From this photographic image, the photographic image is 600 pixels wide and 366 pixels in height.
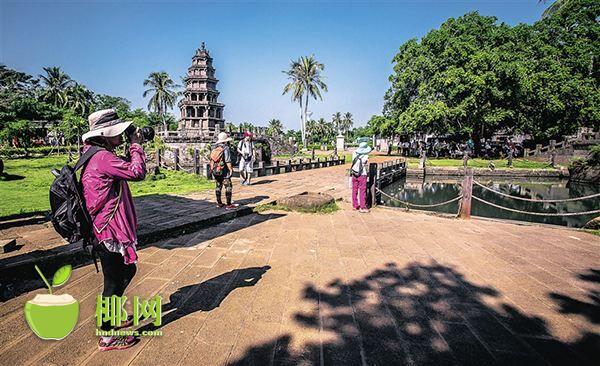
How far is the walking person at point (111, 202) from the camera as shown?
1.96 metres

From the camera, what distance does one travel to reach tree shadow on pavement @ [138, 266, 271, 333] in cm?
246

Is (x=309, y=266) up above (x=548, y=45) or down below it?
below

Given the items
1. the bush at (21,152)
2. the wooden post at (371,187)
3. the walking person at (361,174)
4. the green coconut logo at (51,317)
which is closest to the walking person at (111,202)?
the green coconut logo at (51,317)

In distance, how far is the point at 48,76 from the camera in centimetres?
4744

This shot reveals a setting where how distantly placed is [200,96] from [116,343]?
156 ft

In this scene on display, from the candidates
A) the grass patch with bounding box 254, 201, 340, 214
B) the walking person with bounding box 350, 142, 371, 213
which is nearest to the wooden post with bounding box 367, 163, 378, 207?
the walking person with bounding box 350, 142, 371, 213

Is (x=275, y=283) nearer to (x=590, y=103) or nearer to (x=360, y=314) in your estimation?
(x=360, y=314)

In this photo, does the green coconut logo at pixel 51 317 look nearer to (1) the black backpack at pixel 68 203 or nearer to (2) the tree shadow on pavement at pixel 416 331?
(1) the black backpack at pixel 68 203

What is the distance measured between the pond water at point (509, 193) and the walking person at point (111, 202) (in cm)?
1265

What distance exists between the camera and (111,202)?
6.64 ft

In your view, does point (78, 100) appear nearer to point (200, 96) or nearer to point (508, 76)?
point (200, 96)

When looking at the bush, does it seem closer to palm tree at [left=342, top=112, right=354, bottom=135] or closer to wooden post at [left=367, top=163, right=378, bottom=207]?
wooden post at [left=367, top=163, right=378, bottom=207]

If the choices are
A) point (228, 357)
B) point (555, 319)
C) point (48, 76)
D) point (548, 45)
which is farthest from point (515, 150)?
point (48, 76)

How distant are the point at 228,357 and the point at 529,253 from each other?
4.42 m
